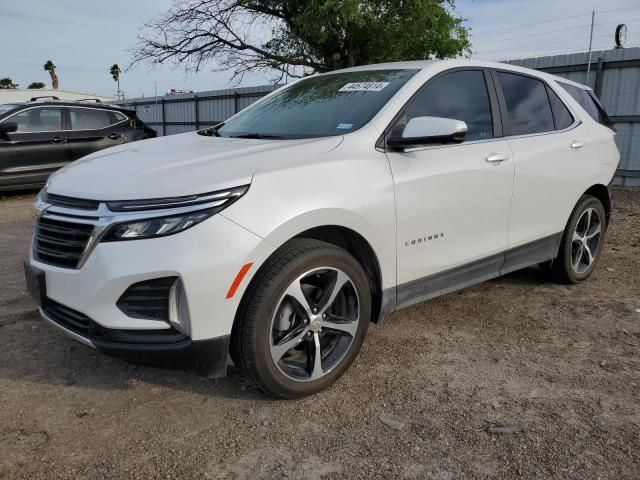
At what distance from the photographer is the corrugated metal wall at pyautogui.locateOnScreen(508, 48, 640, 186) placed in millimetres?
9734

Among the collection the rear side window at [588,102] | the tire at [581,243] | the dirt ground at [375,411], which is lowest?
the dirt ground at [375,411]

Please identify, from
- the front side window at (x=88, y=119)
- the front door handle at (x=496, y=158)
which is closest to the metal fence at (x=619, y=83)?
the front door handle at (x=496, y=158)

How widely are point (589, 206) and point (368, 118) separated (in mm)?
2446

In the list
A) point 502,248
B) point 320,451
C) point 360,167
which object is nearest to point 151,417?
point 320,451

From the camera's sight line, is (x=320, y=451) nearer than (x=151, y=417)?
Yes

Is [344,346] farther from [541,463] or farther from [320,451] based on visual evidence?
[541,463]

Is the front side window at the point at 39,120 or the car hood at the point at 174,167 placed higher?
the front side window at the point at 39,120

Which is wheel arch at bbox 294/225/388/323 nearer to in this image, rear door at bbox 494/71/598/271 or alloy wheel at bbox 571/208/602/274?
rear door at bbox 494/71/598/271

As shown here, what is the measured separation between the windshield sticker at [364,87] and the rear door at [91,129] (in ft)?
23.6

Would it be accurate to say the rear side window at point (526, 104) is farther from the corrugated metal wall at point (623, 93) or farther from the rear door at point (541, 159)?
the corrugated metal wall at point (623, 93)

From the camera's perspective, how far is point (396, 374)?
304 cm

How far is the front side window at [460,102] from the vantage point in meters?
3.26

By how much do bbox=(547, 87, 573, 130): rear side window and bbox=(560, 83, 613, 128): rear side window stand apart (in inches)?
10.2

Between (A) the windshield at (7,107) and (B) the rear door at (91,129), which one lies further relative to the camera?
(B) the rear door at (91,129)
